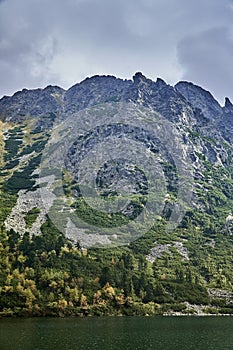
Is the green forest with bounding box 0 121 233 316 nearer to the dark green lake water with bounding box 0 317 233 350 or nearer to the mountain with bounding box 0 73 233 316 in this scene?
the mountain with bounding box 0 73 233 316

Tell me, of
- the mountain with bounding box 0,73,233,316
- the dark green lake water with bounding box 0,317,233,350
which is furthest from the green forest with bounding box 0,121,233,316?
the dark green lake water with bounding box 0,317,233,350

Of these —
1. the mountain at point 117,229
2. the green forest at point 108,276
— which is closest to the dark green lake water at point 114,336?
the green forest at point 108,276

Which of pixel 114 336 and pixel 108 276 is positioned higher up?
pixel 108 276

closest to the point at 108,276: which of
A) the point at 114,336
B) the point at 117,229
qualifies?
the point at 114,336

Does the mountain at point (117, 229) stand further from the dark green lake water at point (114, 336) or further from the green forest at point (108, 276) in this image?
the dark green lake water at point (114, 336)

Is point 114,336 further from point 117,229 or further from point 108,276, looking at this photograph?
point 117,229

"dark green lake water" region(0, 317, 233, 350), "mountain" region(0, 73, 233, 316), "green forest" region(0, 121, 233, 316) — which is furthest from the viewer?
"mountain" region(0, 73, 233, 316)
